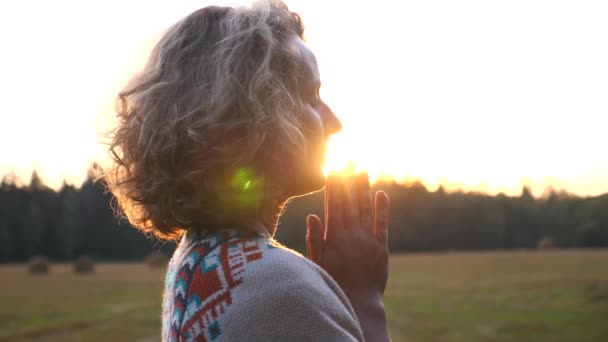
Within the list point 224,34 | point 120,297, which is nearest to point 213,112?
point 224,34

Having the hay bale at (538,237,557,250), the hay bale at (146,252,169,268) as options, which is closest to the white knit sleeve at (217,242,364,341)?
the hay bale at (146,252,169,268)

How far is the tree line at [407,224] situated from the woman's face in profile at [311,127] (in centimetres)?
4491

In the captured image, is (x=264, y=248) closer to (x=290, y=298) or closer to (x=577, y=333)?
(x=290, y=298)

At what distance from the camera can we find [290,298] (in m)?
1.23

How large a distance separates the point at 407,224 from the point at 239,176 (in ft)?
201

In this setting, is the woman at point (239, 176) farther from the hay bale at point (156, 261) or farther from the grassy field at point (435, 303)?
the hay bale at point (156, 261)

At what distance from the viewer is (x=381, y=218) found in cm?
152

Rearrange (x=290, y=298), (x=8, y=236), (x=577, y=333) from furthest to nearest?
(x=8, y=236) → (x=577, y=333) → (x=290, y=298)

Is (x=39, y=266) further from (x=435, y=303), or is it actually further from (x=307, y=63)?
(x=307, y=63)

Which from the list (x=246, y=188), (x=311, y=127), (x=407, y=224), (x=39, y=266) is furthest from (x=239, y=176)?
(x=407, y=224)

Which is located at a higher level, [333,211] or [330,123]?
[330,123]

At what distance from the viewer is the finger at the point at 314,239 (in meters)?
1.52

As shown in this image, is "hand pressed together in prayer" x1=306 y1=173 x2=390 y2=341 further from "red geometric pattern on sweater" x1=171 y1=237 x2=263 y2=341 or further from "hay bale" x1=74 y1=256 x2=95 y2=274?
"hay bale" x1=74 y1=256 x2=95 y2=274

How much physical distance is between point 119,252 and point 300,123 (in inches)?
2338
